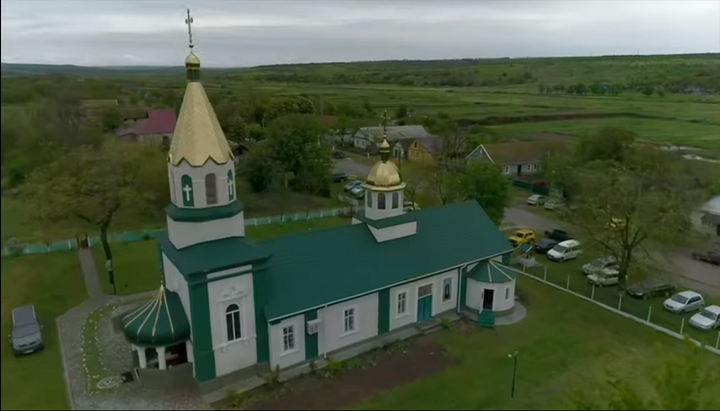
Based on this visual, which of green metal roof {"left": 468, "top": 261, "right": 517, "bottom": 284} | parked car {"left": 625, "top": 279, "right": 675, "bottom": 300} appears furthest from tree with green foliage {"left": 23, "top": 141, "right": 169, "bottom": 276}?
parked car {"left": 625, "top": 279, "right": 675, "bottom": 300}

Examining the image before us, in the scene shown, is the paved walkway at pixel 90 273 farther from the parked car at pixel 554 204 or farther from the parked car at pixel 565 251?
the parked car at pixel 554 204

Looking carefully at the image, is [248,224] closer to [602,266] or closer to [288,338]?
[288,338]

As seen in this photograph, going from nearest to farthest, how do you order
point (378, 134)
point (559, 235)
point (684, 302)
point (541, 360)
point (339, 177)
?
point (541, 360), point (684, 302), point (559, 235), point (339, 177), point (378, 134)

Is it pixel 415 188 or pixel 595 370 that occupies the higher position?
pixel 415 188

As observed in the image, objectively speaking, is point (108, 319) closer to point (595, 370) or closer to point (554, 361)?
point (554, 361)

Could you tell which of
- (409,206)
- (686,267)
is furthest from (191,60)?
(686,267)

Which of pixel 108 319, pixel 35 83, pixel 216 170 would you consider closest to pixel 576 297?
pixel 216 170
